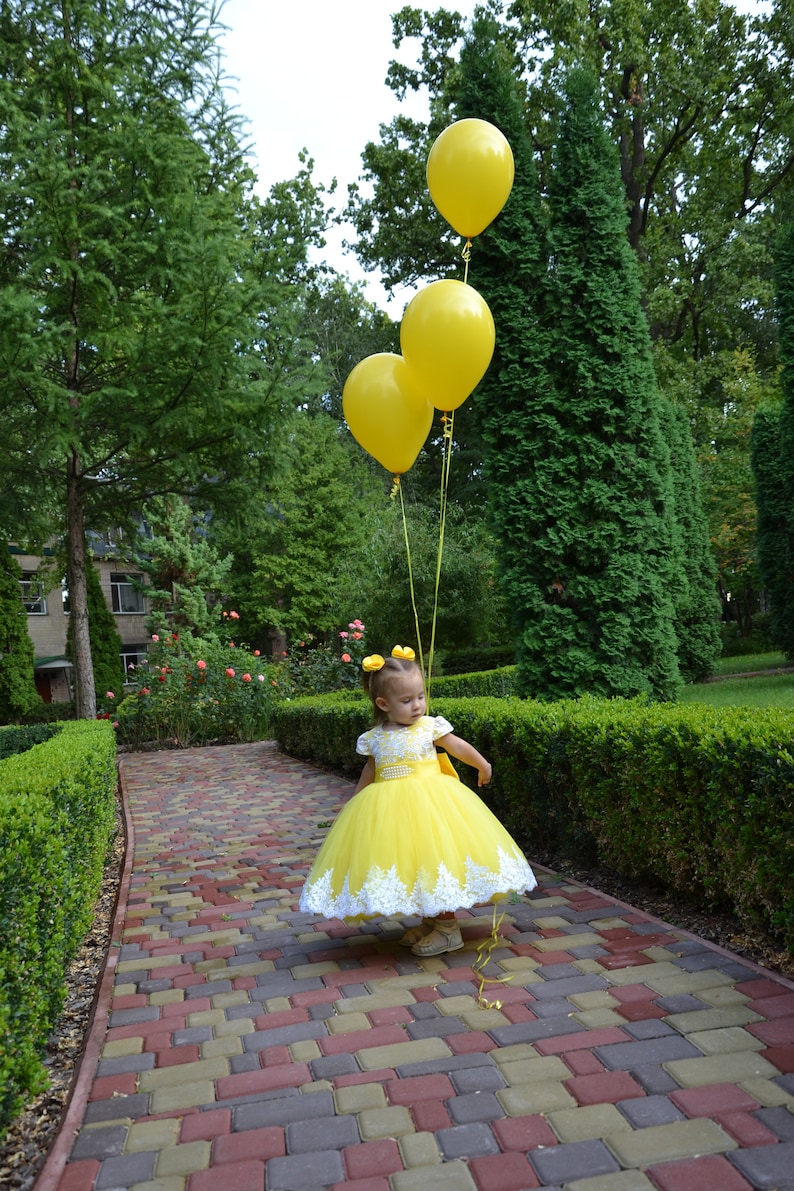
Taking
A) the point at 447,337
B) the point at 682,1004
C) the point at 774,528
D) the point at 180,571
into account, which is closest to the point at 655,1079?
the point at 682,1004

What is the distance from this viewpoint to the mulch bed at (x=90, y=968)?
102 inches

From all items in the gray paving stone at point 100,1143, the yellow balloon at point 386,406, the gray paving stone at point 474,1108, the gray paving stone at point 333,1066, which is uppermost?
the yellow balloon at point 386,406

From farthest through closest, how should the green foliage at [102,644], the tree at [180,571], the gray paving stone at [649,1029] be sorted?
the green foliage at [102,644], the tree at [180,571], the gray paving stone at [649,1029]

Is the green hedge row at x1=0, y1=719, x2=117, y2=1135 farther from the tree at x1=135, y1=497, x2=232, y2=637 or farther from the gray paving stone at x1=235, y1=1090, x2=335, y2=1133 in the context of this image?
the tree at x1=135, y1=497, x2=232, y2=637

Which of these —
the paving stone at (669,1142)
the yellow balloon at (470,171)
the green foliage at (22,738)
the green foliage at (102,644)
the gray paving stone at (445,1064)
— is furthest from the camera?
the green foliage at (102,644)

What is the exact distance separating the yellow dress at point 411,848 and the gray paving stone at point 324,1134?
1168 millimetres

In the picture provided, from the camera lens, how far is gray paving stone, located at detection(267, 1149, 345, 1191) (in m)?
2.25

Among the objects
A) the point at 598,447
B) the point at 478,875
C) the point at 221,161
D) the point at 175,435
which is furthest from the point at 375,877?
the point at 221,161

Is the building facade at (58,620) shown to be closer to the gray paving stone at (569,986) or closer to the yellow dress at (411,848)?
the yellow dress at (411,848)

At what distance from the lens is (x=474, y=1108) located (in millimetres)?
2555

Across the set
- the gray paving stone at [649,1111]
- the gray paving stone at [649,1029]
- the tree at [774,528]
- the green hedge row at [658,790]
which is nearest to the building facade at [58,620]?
the tree at [774,528]

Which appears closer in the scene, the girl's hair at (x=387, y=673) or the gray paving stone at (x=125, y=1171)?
the gray paving stone at (x=125, y=1171)

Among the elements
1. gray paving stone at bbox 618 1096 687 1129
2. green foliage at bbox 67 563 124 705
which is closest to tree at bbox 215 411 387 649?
green foliage at bbox 67 563 124 705

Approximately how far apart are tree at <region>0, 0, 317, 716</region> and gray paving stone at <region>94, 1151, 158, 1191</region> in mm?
8259
